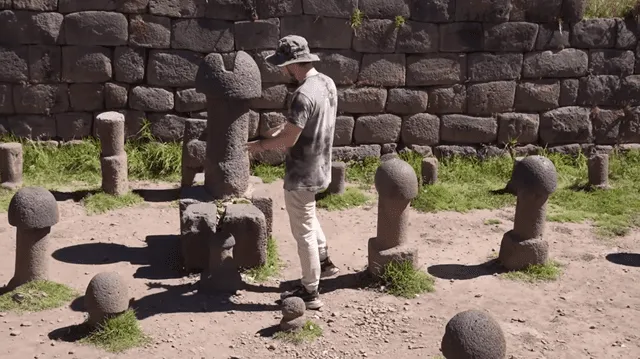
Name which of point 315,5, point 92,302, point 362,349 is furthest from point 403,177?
point 315,5

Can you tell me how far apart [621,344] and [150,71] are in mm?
6422

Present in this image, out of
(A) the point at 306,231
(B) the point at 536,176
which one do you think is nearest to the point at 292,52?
(A) the point at 306,231

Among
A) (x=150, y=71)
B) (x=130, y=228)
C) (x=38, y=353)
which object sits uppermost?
(x=150, y=71)

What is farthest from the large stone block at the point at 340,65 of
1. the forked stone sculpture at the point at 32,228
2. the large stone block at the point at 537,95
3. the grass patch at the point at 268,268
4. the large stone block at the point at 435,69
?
the forked stone sculpture at the point at 32,228

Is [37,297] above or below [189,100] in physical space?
below

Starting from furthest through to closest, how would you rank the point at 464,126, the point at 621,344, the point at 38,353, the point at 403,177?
the point at 464,126 < the point at 403,177 < the point at 621,344 < the point at 38,353

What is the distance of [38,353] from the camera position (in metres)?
6.16

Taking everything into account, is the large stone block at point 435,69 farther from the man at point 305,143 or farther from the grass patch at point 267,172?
the man at point 305,143

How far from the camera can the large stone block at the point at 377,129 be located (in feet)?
36.2

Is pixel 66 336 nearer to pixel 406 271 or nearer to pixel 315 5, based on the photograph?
pixel 406 271

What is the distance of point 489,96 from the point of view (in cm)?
1113

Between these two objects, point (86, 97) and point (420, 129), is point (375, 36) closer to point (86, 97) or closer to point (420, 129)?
point (420, 129)

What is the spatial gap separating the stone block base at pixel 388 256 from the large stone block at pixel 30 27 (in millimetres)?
5159

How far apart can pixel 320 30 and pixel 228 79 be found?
3250 millimetres
